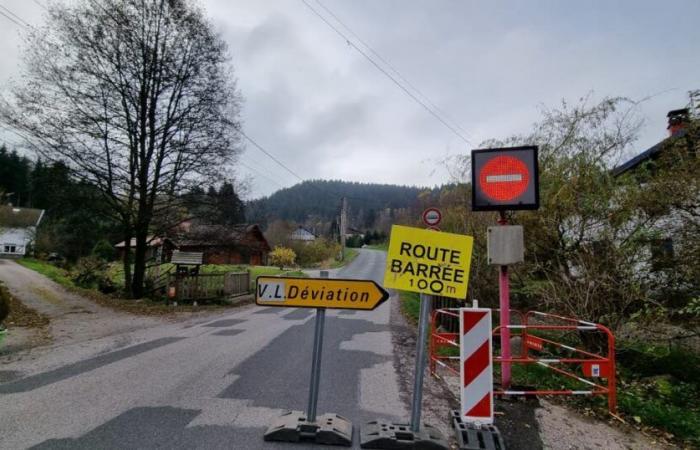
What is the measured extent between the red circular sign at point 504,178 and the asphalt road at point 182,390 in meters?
2.88

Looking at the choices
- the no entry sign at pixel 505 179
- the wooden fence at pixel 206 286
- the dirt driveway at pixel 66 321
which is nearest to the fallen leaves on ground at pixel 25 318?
the dirt driveway at pixel 66 321

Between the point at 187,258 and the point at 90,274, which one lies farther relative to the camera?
the point at 90,274

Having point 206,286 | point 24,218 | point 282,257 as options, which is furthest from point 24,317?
point 24,218

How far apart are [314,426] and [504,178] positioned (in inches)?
140

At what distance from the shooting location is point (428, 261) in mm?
3133

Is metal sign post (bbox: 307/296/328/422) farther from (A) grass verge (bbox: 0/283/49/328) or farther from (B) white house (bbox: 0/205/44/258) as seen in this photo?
(B) white house (bbox: 0/205/44/258)

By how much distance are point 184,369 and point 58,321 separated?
743cm

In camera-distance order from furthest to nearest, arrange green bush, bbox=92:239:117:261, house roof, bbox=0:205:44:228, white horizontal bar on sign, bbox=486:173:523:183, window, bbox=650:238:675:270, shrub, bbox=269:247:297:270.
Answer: house roof, bbox=0:205:44:228
shrub, bbox=269:247:297:270
green bush, bbox=92:239:117:261
window, bbox=650:238:675:270
white horizontal bar on sign, bbox=486:173:523:183

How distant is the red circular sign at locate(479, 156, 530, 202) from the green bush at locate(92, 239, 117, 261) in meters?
36.4

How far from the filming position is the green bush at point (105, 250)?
32344 mm

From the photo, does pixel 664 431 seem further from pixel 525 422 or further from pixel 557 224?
pixel 557 224

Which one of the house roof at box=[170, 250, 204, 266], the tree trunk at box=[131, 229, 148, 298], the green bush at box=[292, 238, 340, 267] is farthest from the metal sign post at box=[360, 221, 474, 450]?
the green bush at box=[292, 238, 340, 267]

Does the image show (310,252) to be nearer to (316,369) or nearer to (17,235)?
(17,235)

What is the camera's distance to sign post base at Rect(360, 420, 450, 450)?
119 inches
